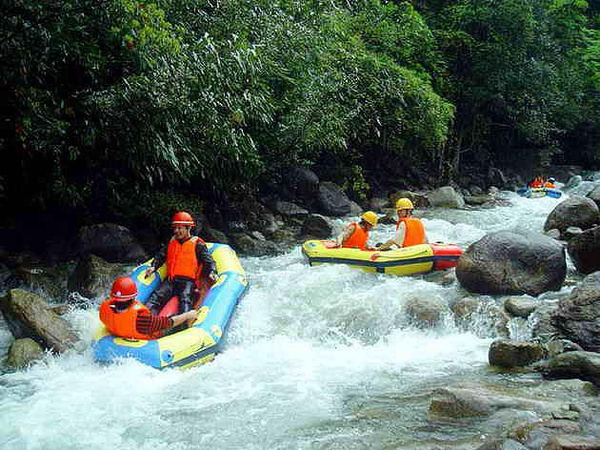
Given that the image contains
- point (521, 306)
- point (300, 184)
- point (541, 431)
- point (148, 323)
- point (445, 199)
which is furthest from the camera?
point (445, 199)

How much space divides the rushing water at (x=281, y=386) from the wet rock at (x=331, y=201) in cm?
632

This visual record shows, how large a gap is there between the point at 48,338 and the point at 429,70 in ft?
48.9

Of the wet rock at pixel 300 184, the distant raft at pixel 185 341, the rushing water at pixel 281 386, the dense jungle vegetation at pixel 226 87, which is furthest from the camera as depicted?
the wet rock at pixel 300 184

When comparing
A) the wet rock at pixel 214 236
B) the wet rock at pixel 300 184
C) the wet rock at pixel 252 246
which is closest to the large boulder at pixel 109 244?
the wet rock at pixel 214 236

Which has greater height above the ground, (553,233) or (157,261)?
(157,261)

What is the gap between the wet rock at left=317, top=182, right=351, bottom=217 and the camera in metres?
13.6

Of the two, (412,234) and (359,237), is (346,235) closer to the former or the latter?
(359,237)

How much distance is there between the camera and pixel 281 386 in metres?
4.86

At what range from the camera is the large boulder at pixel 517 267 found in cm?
657

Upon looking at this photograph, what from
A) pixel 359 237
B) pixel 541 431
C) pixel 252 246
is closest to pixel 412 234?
pixel 359 237

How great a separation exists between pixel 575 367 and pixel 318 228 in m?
7.32

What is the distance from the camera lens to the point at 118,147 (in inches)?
303

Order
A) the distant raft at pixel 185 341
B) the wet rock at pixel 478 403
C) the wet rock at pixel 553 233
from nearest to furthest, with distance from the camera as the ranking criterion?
the wet rock at pixel 478 403, the distant raft at pixel 185 341, the wet rock at pixel 553 233

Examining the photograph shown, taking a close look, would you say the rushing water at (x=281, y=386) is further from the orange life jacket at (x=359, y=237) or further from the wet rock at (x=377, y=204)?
the wet rock at (x=377, y=204)
